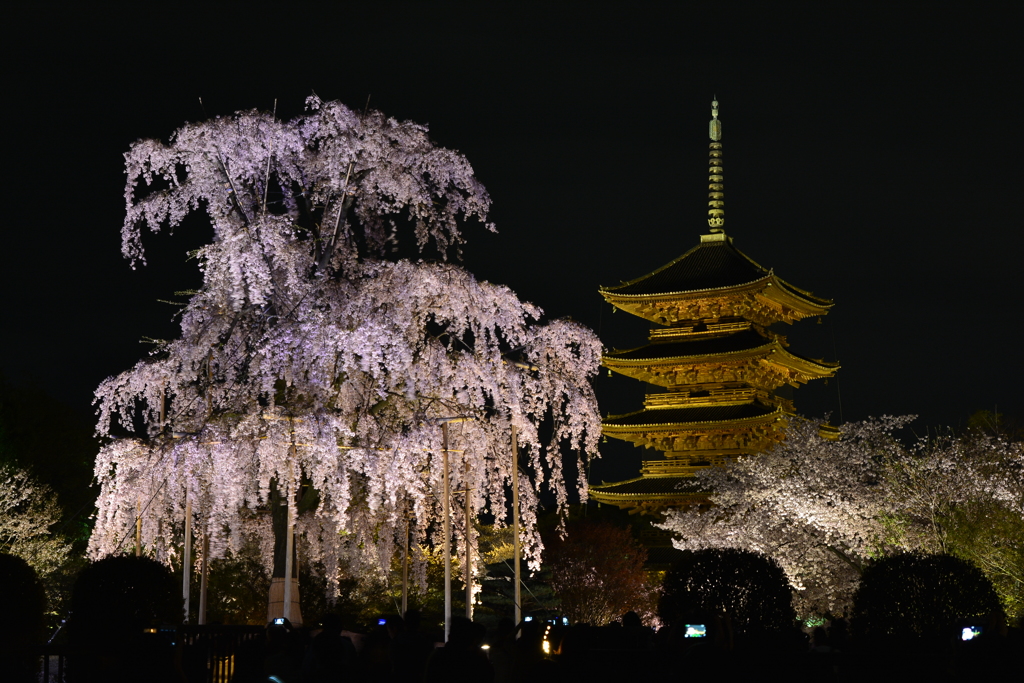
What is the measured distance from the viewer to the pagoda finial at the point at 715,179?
49.4m

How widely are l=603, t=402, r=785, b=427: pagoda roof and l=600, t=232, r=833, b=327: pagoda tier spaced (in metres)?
3.81

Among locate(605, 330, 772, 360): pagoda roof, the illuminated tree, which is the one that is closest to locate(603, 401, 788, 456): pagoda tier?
locate(605, 330, 772, 360): pagoda roof

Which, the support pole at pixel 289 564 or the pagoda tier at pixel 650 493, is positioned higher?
the pagoda tier at pixel 650 493

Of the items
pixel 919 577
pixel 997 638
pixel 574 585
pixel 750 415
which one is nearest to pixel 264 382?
pixel 919 577

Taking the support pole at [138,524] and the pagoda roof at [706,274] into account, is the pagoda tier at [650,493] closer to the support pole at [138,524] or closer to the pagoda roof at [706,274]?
the pagoda roof at [706,274]

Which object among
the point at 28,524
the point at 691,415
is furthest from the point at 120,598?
the point at 691,415

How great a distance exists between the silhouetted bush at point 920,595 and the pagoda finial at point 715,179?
34262 millimetres

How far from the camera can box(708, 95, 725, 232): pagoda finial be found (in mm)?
49406

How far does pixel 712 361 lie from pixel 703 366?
2.65 ft

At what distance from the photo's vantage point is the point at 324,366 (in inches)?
648

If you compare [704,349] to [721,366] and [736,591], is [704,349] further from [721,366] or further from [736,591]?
[736,591]

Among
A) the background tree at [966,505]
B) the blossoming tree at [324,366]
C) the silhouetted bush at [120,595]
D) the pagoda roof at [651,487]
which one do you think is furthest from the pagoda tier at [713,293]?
the silhouetted bush at [120,595]

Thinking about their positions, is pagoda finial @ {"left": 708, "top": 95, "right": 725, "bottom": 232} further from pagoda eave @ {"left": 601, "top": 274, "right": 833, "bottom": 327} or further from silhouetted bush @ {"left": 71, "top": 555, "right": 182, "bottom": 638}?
silhouetted bush @ {"left": 71, "top": 555, "right": 182, "bottom": 638}

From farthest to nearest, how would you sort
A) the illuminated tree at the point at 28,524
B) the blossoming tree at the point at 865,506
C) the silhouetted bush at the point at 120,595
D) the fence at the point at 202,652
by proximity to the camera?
the illuminated tree at the point at 28,524, the blossoming tree at the point at 865,506, the silhouetted bush at the point at 120,595, the fence at the point at 202,652
